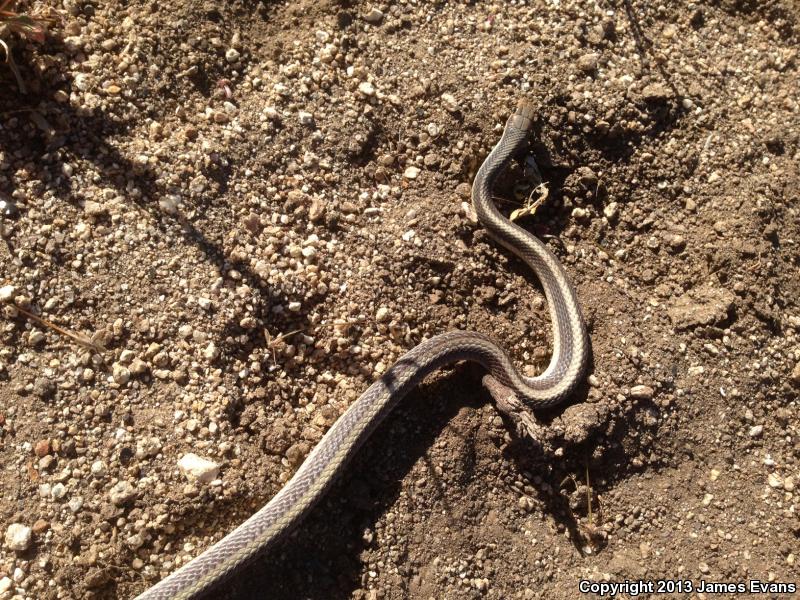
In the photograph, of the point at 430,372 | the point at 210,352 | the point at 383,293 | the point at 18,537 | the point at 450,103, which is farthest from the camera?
the point at 450,103

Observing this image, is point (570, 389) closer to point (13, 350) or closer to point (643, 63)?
point (643, 63)

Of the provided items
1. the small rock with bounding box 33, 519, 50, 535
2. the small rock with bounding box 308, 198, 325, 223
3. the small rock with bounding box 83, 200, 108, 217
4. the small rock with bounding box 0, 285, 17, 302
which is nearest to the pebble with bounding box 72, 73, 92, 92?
the small rock with bounding box 83, 200, 108, 217

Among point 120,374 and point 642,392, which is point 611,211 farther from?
point 120,374

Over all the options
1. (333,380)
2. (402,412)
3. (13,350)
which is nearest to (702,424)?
(402,412)

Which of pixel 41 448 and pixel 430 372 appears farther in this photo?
pixel 430 372

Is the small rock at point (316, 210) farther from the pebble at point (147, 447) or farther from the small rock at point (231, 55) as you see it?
the pebble at point (147, 447)

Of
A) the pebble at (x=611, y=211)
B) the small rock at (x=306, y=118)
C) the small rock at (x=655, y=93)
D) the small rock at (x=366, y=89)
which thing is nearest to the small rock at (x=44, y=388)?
the small rock at (x=306, y=118)

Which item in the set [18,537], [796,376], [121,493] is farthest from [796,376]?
[18,537]
